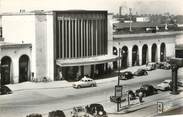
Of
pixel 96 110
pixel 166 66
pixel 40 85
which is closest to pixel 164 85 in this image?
pixel 166 66

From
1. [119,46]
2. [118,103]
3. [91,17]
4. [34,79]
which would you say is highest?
[91,17]

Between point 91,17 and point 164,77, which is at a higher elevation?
point 91,17

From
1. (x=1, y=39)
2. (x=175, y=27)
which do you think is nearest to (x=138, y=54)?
(x=175, y=27)

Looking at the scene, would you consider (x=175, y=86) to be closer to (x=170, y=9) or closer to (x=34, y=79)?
(x=170, y=9)

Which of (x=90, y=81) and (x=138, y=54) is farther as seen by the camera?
(x=138, y=54)

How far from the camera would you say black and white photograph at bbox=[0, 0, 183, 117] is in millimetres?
5051

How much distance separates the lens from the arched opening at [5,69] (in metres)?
4.88

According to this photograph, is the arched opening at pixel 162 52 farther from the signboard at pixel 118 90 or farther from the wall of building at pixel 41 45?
the wall of building at pixel 41 45

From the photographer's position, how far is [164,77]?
20.2ft

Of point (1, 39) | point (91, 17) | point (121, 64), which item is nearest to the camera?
point (1, 39)

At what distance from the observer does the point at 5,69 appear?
16.2 feet

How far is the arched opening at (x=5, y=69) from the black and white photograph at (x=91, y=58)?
0.04 feet

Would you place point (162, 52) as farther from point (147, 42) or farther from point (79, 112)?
point (79, 112)

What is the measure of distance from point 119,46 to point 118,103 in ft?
2.61
